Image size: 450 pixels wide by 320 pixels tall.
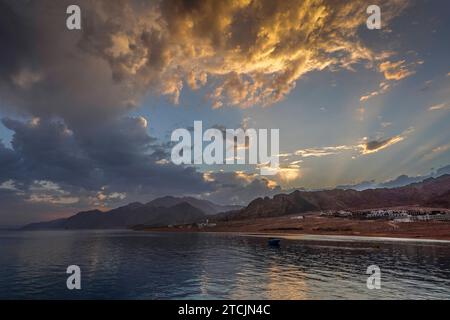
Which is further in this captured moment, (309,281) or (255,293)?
(309,281)

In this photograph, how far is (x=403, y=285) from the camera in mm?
50719

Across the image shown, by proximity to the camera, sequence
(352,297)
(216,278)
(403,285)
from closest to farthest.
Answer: (352,297) < (403,285) < (216,278)

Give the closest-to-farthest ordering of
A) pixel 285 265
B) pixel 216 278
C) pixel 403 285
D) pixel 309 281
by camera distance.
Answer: pixel 403 285 < pixel 309 281 < pixel 216 278 < pixel 285 265

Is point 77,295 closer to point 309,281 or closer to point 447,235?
point 309,281

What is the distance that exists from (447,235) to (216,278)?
159 m
